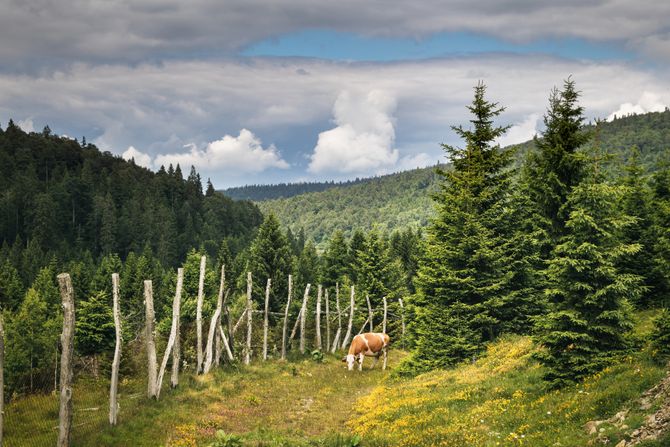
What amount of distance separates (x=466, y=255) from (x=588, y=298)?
9.66 m

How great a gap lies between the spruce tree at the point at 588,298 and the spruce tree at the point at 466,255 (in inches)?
300

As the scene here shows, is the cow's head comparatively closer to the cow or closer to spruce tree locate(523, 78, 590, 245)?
the cow

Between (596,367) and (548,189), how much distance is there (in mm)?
9762

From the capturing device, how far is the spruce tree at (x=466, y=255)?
981 inches

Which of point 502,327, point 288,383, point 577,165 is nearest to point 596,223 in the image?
point 577,165

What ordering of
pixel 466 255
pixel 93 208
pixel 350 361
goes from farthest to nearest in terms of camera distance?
1. pixel 93 208
2. pixel 350 361
3. pixel 466 255

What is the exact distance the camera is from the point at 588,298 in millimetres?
15961

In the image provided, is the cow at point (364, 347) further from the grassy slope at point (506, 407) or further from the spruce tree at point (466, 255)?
the grassy slope at point (506, 407)

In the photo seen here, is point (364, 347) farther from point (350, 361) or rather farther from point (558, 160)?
point (558, 160)

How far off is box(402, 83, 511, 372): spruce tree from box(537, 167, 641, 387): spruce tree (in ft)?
25.0

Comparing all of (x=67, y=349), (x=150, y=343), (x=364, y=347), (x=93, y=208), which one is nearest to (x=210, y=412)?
(x=150, y=343)

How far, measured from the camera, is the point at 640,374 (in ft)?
44.8

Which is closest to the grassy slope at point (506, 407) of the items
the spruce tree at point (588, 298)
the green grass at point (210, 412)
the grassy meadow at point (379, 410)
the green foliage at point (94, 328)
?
the grassy meadow at point (379, 410)

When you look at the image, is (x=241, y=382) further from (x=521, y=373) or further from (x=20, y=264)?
(x=20, y=264)
